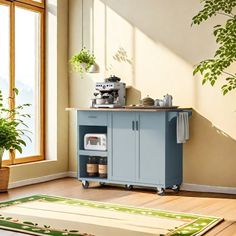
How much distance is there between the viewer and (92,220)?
4.56 meters

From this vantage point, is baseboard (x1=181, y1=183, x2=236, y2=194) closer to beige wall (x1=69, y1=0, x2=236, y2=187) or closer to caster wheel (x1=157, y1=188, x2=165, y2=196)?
beige wall (x1=69, y1=0, x2=236, y2=187)

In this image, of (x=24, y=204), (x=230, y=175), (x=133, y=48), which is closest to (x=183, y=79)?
(x=133, y=48)

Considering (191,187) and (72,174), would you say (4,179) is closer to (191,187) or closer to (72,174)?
(72,174)

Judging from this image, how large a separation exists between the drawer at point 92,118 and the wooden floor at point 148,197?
79cm

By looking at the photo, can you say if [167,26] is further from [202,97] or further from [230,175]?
[230,175]

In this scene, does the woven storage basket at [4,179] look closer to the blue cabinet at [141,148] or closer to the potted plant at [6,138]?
the potted plant at [6,138]

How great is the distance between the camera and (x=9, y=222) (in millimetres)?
4469

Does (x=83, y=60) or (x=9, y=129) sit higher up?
(x=83, y=60)

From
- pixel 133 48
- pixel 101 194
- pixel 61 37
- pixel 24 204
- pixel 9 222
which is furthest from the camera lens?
pixel 61 37

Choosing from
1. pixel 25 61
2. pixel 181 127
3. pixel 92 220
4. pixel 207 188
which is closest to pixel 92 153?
pixel 181 127

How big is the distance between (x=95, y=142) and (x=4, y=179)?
1164mm

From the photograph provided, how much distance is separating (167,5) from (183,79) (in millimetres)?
916

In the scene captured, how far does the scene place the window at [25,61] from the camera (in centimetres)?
650

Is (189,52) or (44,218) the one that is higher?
(189,52)
